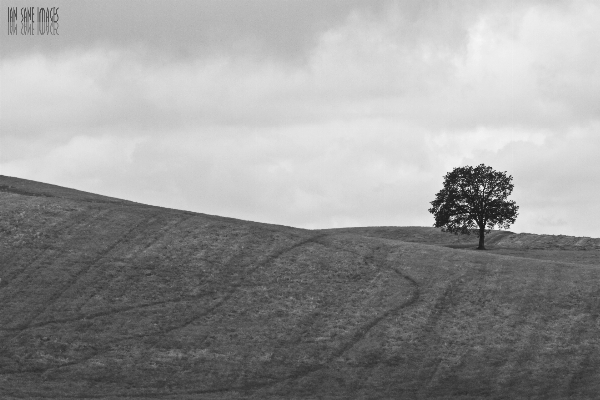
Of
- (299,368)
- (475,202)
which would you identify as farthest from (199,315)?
(475,202)

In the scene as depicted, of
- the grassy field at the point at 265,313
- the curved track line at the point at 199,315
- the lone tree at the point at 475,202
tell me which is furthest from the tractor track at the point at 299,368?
the lone tree at the point at 475,202

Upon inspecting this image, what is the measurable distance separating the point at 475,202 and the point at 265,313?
172ft

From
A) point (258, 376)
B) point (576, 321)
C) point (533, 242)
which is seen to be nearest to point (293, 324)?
point (258, 376)

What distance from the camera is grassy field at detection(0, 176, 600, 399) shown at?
6278 cm

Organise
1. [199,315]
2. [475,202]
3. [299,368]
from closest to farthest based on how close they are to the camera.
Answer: [299,368] < [199,315] < [475,202]

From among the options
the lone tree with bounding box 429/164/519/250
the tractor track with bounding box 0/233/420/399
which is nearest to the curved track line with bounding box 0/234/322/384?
the tractor track with bounding box 0/233/420/399

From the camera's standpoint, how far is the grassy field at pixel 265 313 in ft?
206

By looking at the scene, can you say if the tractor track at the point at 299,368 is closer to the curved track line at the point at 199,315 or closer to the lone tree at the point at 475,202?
the curved track line at the point at 199,315

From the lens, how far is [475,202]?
11800 centimetres

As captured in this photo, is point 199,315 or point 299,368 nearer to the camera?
point 299,368

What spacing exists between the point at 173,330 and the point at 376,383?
17884 mm

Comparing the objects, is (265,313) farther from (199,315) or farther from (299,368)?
(299,368)

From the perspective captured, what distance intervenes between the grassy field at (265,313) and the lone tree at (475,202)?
26.5 m

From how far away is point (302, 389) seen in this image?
203 ft
